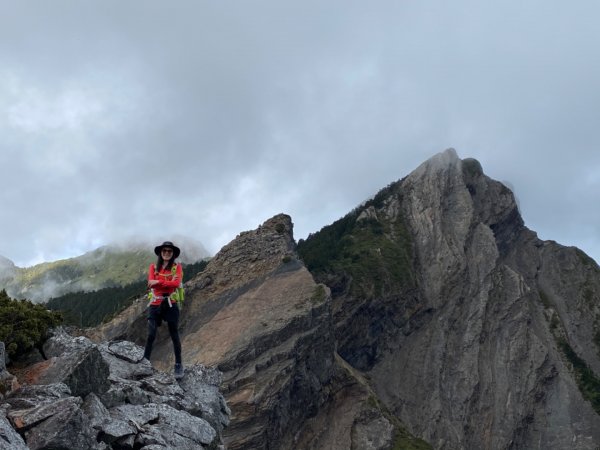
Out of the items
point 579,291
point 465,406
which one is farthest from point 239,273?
point 579,291

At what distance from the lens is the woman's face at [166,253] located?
18578 mm

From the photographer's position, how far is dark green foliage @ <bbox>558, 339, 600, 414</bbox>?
115481 mm

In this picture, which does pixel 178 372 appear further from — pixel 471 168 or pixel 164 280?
pixel 471 168

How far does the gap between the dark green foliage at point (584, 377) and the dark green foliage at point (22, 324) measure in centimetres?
11523

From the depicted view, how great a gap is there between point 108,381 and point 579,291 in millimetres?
147703

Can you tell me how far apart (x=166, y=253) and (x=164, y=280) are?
2.76ft

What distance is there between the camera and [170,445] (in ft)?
52.0

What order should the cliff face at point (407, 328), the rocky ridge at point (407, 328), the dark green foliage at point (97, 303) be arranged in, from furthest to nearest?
the dark green foliage at point (97, 303)
the cliff face at point (407, 328)
the rocky ridge at point (407, 328)

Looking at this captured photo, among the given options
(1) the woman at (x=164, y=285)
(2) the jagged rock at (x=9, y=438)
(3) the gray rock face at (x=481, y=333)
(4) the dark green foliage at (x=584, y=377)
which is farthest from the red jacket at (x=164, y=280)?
(4) the dark green foliage at (x=584, y=377)

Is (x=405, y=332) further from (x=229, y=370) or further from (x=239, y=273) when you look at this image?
(x=229, y=370)

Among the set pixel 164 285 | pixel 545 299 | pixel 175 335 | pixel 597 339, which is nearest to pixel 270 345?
pixel 175 335

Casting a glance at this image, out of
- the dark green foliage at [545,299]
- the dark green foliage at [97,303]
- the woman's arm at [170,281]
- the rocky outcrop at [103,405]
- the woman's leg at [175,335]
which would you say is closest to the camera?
the rocky outcrop at [103,405]

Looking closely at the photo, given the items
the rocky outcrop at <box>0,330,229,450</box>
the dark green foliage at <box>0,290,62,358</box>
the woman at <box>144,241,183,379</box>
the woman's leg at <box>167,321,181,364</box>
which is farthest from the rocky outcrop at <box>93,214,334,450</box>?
the woman at <box>144,241,183,379</box>

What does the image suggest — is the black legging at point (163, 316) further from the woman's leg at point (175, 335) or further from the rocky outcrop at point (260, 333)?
the rocky outcrop at point (260, 333)
